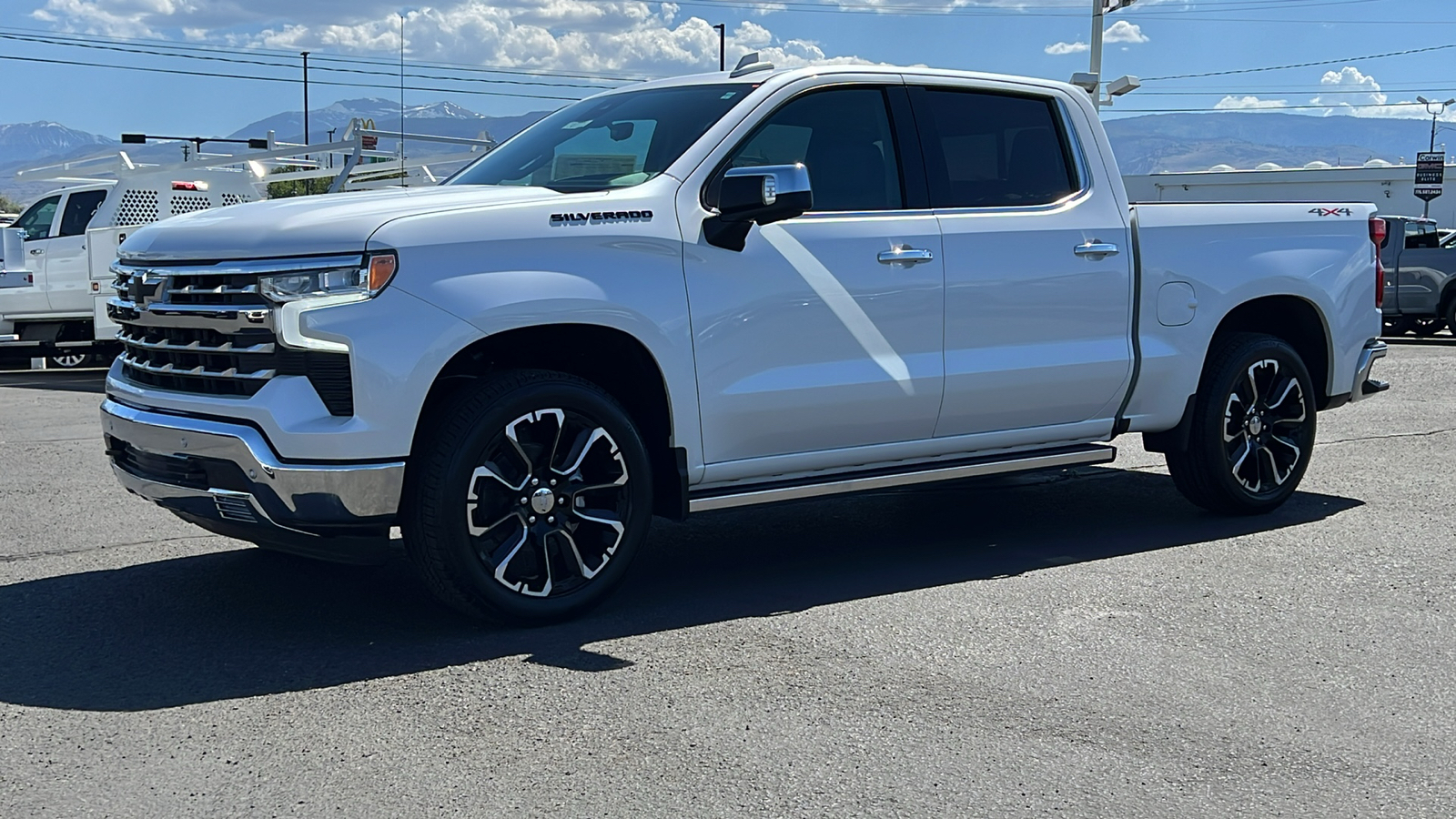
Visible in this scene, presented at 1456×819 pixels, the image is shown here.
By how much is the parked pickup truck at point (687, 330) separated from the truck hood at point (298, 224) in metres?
0.02

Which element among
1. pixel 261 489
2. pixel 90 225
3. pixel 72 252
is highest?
pixel 90 225

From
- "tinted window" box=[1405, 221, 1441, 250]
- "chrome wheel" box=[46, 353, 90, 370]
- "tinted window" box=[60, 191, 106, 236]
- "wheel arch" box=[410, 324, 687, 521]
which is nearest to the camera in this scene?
"wheel arch" box=[410, 324, 687, 521]

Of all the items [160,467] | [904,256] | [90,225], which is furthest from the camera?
[90,225]

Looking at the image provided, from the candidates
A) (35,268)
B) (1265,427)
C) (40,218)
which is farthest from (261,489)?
(40,218)

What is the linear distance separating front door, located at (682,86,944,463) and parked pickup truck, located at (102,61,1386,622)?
0.01 metres

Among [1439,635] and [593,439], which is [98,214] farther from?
[1439,635]

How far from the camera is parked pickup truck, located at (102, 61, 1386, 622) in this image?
4.99 m

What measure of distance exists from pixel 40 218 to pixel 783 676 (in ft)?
50.7

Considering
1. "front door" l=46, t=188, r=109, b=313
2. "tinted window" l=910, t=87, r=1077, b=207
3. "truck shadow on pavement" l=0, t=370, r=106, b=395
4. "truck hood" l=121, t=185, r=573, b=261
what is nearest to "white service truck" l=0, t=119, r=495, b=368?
"front door" l=46, t=188, r=109, b=313

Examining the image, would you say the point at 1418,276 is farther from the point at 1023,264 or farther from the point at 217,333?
the point at 217,333

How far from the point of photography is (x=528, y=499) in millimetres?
5277

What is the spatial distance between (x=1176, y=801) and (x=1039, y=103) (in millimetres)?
4026

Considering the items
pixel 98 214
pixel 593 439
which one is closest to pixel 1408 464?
pixel 593 439

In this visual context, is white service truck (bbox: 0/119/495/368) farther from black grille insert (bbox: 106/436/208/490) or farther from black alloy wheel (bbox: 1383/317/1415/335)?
black alloy wheel (bbox: 1383/317/1415/335)
